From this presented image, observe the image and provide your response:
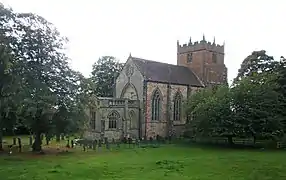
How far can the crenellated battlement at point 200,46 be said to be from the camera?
62.3m

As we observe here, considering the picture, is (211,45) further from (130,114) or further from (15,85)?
(15,85)

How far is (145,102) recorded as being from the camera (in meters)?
50.5

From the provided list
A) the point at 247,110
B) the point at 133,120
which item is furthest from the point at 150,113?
the point at 247,110

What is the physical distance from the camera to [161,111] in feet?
173

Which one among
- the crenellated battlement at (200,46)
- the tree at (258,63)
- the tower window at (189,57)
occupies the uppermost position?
the crenellated battlement at (200,46)

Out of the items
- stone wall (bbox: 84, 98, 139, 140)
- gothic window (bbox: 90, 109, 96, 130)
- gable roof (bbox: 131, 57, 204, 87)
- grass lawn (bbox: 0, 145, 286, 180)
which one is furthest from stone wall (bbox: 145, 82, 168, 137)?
grass lawn (bbox: 0, 145, 286, 180)

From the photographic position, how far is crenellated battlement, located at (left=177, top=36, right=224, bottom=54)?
62.3 metres

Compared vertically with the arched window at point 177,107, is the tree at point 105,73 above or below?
above

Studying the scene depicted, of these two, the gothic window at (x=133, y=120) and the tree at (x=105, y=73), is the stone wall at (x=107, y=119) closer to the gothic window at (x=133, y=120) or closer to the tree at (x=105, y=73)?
the gothic window at (x=133, y=120)

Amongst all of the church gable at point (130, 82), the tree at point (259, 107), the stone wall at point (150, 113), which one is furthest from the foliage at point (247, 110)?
the church gable at point (130, 82)

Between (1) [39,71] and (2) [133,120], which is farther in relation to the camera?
(2) [133,120]

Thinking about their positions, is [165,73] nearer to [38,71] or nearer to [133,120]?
[133,120]

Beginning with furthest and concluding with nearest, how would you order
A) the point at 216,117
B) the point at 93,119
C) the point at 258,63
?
the point at 258,63
the point at 93,119
the point at 216,117

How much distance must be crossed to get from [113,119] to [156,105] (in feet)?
24.1
